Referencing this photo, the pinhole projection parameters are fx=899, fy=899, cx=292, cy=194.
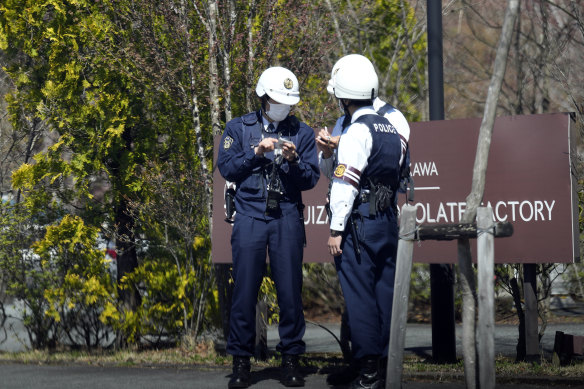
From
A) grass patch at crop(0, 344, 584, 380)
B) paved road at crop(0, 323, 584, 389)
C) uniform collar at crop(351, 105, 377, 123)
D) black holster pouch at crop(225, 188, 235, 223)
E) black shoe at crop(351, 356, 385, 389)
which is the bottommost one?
paved road at crop(0, 323, 584, 389)

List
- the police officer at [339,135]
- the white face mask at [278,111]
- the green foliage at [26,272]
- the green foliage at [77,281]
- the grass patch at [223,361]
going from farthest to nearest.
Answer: the green foliage at [26,272] < the green foliage at [77,281] < the grass patch at [223,361] < the white face mask at [278,111] < the police officer at [339,135]

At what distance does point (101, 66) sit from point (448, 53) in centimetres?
1369

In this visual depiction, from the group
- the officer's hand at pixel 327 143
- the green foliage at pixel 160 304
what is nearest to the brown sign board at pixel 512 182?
the officer's hand at pixel 327 143

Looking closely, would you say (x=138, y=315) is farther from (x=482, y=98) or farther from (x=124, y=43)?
(x=482, y=98)

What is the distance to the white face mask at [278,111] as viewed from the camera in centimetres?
618

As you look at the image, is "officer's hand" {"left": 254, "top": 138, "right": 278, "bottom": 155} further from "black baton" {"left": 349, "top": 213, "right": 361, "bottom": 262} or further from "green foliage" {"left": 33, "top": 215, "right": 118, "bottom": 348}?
"green foliage" {"left": 33, "top": 215, "right": 118, "bottom": 348}

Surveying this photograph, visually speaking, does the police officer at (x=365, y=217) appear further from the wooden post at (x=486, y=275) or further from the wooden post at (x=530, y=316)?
the wooden post at (x=530, y=316)

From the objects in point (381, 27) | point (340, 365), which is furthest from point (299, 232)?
point (381, 27)

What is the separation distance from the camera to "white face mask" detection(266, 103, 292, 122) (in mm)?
6184

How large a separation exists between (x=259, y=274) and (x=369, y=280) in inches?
35.6

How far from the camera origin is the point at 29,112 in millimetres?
9656

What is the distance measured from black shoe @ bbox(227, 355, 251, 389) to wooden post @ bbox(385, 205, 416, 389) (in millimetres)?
1380

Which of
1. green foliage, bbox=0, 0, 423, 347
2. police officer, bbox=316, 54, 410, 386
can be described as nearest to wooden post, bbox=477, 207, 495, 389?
police officer, bbox=316, 54, 410, 386

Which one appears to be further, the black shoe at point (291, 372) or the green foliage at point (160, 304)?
the green foliage at point (160, 304)
